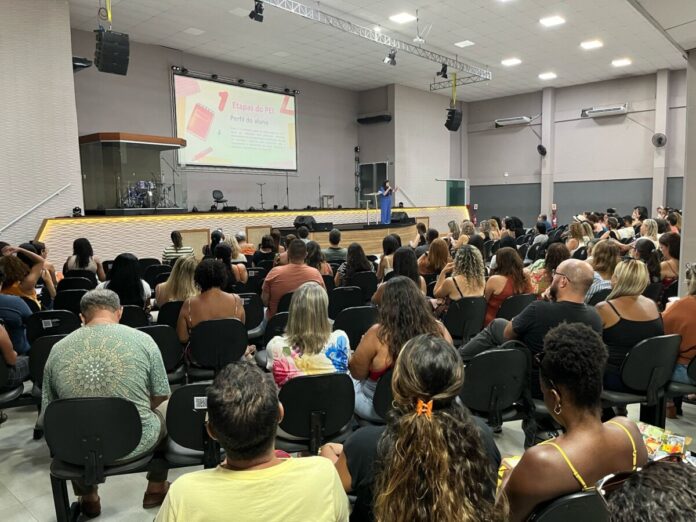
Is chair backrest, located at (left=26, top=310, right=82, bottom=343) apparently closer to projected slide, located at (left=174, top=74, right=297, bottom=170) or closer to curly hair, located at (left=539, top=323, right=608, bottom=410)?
curly hair, located at (left=539, top=323, right=608, bottom=410)

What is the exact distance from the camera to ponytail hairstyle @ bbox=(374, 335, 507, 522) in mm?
1197

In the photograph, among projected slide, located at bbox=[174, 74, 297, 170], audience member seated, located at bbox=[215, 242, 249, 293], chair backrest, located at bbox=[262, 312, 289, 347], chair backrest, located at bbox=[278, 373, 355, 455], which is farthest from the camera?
projected slide, located at bbox=[174, 74, 297, 170]

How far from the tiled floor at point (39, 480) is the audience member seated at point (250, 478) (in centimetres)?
160

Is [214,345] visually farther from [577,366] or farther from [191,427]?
[577,366]

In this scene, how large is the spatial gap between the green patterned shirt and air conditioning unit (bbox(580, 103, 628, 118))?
56.9 ft

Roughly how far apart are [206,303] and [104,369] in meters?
1.39

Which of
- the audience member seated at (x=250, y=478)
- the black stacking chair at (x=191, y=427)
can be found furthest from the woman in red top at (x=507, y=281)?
the audience member seated at (x=250, y=478)

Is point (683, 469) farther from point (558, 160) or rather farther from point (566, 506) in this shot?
point (558, 160)

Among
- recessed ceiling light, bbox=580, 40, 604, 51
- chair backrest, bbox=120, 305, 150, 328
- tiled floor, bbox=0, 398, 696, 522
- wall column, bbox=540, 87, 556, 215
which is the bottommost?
tiled floor, bbox=0, 398, 696, 522

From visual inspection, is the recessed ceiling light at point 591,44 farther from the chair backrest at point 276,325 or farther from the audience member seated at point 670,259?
the chair backrest at point 276,325

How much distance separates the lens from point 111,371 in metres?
2.31

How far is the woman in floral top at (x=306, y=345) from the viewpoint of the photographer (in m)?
2.67

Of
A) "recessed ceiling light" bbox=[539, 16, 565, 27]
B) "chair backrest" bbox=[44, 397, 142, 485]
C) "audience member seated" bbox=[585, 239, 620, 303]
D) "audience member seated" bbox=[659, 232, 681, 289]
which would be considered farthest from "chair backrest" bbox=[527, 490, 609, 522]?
"recessed ceiling light" bbox=[539, 16, 565, 27]

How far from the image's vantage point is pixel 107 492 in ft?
9.12
